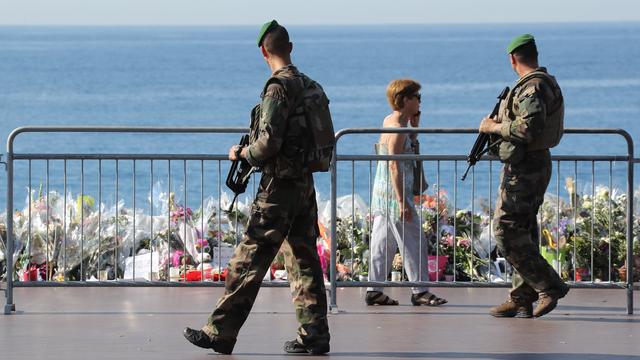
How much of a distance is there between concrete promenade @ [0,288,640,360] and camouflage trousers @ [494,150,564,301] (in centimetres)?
34

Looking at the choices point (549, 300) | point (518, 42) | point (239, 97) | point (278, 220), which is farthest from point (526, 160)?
point (239, 97)

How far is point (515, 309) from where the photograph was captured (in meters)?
11.9

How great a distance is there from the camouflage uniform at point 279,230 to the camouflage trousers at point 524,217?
1.68 meters

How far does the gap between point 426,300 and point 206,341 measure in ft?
8.90

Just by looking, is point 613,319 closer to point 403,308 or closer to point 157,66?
point 403,308

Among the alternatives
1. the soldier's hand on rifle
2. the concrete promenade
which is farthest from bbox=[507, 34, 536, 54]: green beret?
the concrete promenade

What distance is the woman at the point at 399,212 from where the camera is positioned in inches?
495

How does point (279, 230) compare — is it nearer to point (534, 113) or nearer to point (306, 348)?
point (306, 348)

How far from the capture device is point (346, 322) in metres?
11.8

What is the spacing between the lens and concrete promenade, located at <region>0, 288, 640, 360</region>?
10.6 m

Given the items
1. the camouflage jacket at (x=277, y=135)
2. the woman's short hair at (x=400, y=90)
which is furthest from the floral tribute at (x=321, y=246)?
the camouflage jacket at (x=277, y=135)

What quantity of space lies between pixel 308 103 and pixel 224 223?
5.79m

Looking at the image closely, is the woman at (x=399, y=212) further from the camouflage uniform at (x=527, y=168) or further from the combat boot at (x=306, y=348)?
the combat boot at (x=306, y=348)

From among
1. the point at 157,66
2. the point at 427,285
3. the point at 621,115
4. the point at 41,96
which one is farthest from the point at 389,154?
the point at 157,66
